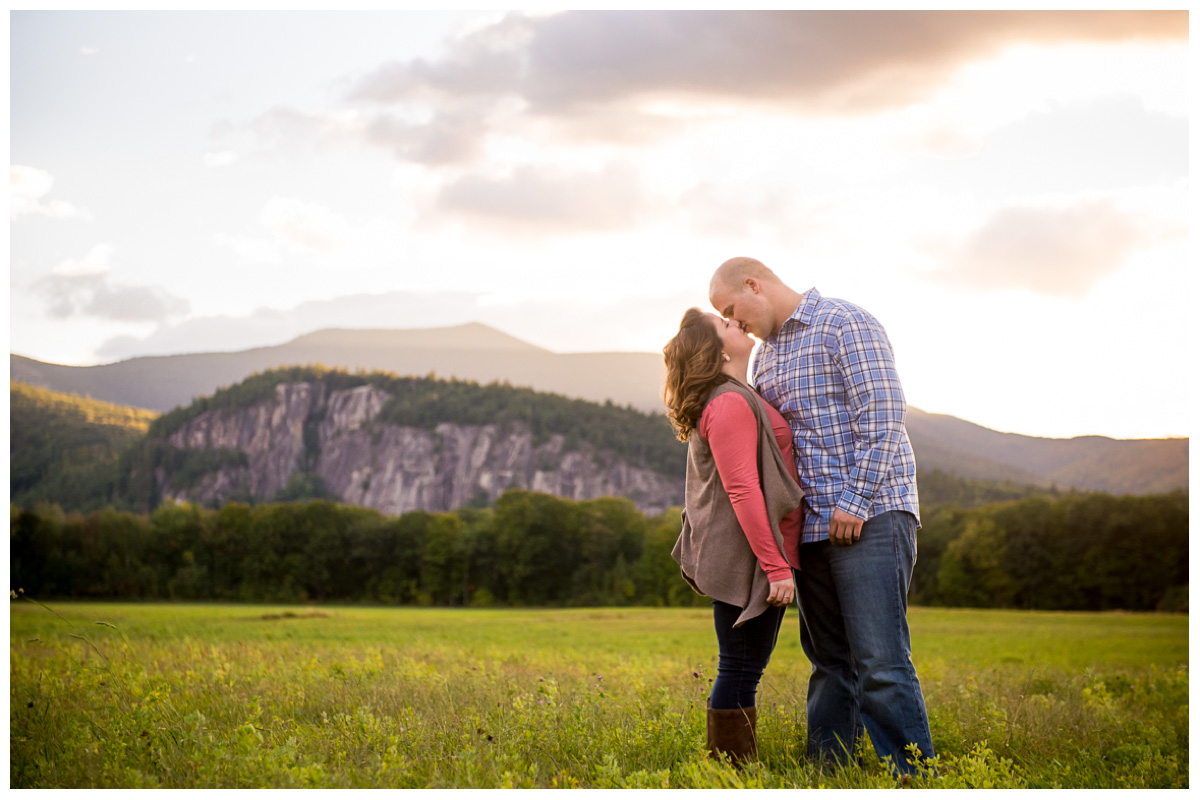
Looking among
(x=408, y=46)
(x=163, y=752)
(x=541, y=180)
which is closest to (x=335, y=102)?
(x=408, y=46)

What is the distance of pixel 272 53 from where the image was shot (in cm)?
659

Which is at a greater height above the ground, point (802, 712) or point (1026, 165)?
point (1026, 165)

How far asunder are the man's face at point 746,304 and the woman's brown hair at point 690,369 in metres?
0.27

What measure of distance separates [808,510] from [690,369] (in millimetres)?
987

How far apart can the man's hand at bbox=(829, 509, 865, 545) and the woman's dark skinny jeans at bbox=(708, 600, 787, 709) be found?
469mm

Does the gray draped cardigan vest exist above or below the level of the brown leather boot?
above

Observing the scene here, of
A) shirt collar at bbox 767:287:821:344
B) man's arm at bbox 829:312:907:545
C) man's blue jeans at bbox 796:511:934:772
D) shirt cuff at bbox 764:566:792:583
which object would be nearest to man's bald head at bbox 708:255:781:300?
shirt collar at bbox 767:287:821:344

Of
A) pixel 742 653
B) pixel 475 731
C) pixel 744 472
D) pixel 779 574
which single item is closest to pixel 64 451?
pixel 475 731

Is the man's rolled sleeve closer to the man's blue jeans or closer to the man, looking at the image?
the man

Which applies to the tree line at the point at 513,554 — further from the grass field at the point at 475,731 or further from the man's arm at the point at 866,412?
the man's arm at the point at 866,412

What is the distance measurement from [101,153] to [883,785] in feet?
31.1

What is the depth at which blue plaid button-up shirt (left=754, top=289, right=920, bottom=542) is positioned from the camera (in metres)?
4.02
